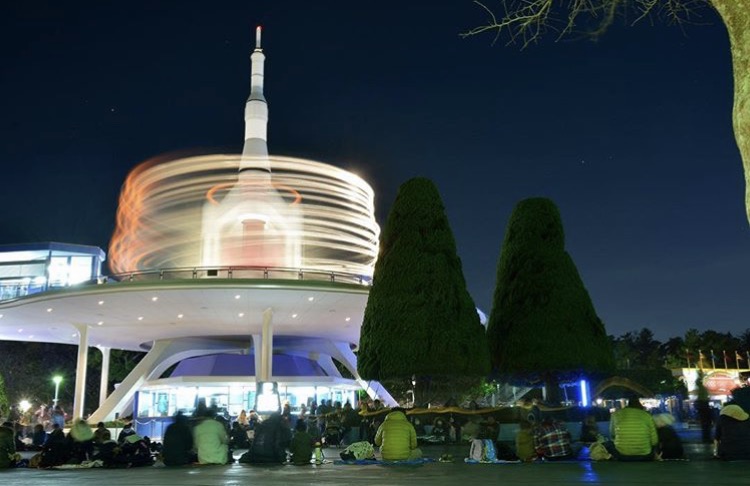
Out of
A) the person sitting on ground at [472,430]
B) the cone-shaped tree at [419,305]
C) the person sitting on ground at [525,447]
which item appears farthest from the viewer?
the cone-shaped tree at [419,305]

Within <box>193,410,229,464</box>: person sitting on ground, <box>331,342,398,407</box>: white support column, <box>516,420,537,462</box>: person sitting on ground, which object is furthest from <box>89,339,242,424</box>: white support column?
<box>516,420,537,462</box>: person sitting on ground

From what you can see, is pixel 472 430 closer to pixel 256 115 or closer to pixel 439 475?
pixel 439 475

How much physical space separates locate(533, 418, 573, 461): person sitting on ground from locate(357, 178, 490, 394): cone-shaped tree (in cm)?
947

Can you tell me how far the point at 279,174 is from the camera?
3881cm

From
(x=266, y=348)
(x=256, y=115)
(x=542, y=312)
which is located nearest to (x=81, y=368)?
(x=266, y=348)

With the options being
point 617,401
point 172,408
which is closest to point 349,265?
point 172,408

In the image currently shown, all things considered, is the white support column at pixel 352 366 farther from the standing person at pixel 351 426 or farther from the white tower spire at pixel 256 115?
the standing person at pixel 351 426

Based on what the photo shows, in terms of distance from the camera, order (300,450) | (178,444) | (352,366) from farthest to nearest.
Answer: (352,366) < (300,450) < (178,444)

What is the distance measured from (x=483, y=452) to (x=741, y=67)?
12544 millimetres

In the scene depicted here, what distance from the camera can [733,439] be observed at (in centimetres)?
1416

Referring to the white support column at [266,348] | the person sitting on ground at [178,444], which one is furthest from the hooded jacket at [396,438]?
the white support column at [266,348]

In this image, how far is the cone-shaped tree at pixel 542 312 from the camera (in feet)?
91.1

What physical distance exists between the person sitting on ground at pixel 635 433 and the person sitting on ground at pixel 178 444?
9694mm

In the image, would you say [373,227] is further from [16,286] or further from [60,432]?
[60,432]
